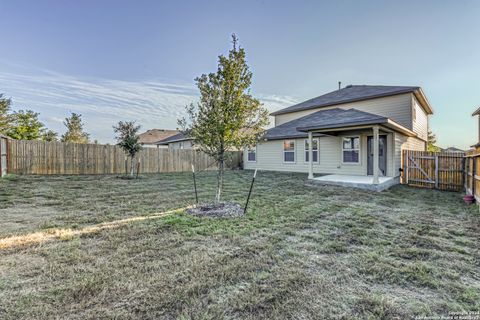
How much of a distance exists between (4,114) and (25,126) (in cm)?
228

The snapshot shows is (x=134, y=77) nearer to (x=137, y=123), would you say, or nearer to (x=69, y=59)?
(x=69, y=59)

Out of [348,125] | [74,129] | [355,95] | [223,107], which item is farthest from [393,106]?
[74,129]

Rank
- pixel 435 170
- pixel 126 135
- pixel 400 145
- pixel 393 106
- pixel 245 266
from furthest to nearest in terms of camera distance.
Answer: pixel 393 106, pixel 126 135, pixel 400 145, pixel 435 170, pixel 245 266

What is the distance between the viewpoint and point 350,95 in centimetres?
1488

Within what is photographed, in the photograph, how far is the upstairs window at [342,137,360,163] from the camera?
466 inches

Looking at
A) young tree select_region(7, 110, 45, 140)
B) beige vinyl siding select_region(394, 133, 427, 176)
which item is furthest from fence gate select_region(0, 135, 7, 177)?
beige vinyl siding select_region(394, 133, 427, 176)

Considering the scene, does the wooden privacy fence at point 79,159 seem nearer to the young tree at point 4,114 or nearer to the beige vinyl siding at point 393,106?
the beige vinyl siding at point 393,106

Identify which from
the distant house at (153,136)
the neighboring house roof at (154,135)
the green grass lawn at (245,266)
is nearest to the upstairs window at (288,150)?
the green grass lawn at (245,266)

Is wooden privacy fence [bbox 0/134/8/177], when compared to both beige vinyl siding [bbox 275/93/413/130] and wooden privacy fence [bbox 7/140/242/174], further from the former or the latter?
beige vinyl siding [bbox 275/93/413/130]

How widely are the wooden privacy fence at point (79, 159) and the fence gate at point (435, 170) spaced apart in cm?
837

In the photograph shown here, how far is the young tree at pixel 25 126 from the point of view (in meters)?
20.6

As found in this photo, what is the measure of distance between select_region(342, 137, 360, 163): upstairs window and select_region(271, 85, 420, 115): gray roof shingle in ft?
11.0

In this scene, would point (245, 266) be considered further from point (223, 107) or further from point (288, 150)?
point (288, 150)

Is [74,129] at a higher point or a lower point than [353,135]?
higher
